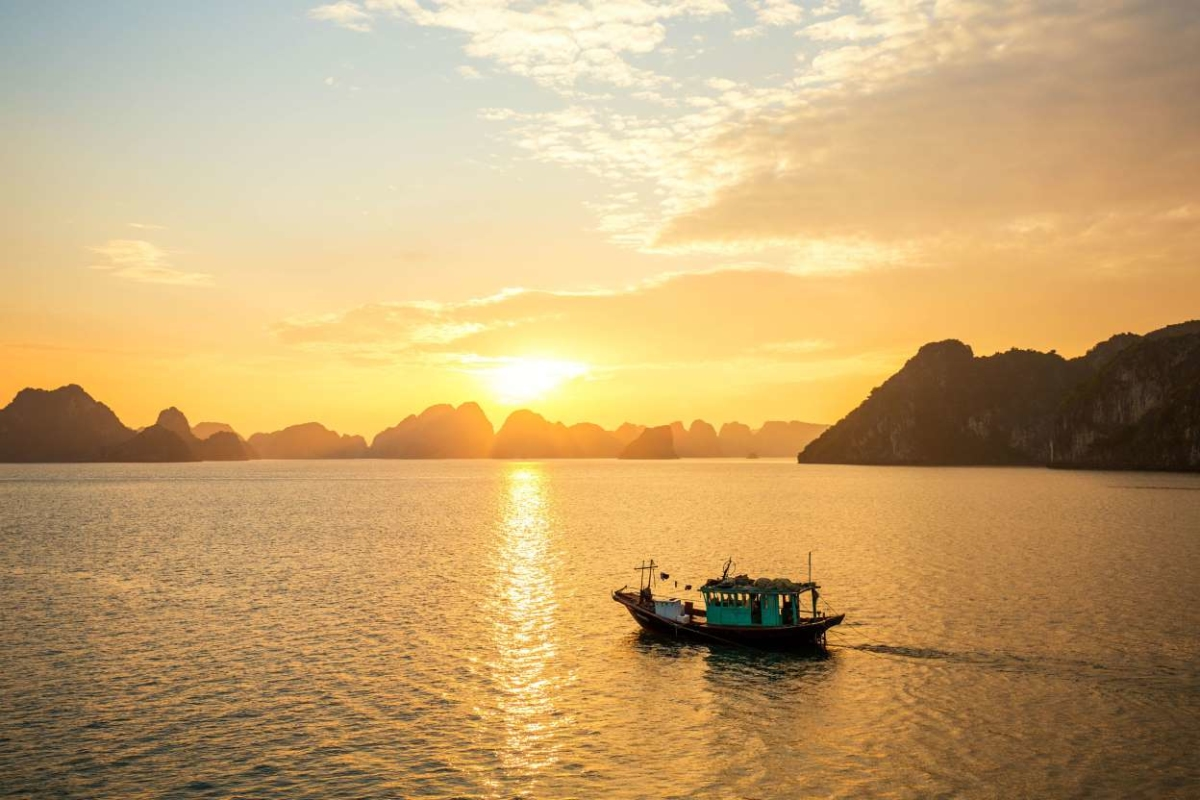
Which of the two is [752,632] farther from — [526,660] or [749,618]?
[526,660]

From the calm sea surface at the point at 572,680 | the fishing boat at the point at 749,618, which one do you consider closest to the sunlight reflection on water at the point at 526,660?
the calm sea surface at the point at 572,680

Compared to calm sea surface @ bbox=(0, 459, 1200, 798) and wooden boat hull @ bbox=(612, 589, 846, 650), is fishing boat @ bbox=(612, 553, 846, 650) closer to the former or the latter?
wooden boat hull @ bbox=(612, 589, 846, 650)

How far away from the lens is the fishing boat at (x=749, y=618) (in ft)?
177

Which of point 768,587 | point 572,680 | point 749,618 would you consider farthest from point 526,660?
point 768,587

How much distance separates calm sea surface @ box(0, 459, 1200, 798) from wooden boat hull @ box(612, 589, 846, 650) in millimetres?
1560

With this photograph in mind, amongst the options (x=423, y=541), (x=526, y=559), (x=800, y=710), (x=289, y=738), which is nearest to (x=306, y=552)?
(x=423, y=541)

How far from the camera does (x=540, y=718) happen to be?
39844 millimetres

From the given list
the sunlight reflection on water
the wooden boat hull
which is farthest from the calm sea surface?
the wooden boat hull

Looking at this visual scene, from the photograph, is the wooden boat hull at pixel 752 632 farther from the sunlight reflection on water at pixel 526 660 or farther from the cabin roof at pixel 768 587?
the sunlight reflection on water at pixel 526 660

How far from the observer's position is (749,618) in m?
55.4

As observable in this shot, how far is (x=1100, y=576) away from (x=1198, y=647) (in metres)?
28.8

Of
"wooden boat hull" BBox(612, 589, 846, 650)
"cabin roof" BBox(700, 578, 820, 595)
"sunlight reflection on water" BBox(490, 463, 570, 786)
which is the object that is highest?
"cabin roof" BBox(700, 578, 820, 595)

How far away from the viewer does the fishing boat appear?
53.9 m

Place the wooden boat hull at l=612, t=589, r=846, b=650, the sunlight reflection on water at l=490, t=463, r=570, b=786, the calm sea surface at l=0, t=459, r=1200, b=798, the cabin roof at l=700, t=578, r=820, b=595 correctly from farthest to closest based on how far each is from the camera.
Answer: the cabin roof at l=700, t=578, r=820, b=595
the wooden boat hull at l=612, t=589, r=846, b=650
the sunlight reflection on water at l=490, t=463, r=570, b=786
the calm sea surface at l=0, t=459, r=1200, b=798
